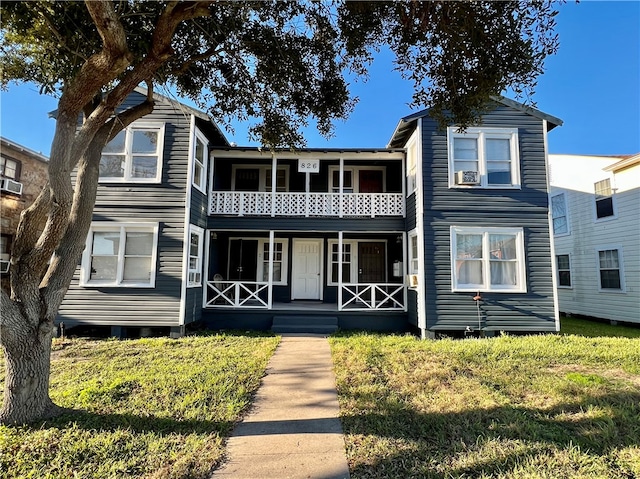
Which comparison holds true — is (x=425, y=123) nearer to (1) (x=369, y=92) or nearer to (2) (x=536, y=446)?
(1) (x=369, y=92)

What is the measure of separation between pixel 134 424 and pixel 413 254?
788 cm

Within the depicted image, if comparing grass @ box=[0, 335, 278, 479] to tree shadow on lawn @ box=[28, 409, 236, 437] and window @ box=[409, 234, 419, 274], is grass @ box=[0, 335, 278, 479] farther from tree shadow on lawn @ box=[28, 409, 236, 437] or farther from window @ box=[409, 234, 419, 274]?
window @ box=[409, 234, 419, 274]

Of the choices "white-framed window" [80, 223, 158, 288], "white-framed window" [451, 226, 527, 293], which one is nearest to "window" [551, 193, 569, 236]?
"white-framed window" [451, 226, 527, 293]

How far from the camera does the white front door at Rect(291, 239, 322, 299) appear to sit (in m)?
11.9

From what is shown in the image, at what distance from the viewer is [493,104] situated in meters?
5.33

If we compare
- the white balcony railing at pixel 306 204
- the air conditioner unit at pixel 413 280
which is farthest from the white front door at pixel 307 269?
the air conditioner unit at pixel 413 280

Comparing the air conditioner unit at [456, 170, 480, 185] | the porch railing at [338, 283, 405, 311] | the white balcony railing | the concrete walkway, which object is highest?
the air conditioner unit at [456, 170, 480, 185]

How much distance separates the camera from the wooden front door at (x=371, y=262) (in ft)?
38.9

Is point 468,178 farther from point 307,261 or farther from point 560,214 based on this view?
point 560,214

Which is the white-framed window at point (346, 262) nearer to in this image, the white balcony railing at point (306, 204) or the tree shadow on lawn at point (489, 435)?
the white balcony railing at point (306, 204)

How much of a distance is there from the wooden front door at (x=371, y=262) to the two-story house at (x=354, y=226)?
69.1 inches

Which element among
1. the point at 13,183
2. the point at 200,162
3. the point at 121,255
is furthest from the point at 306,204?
the point at 13,183

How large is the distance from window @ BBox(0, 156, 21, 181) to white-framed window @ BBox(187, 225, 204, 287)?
8.28 m

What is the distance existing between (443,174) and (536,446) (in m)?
6.96
